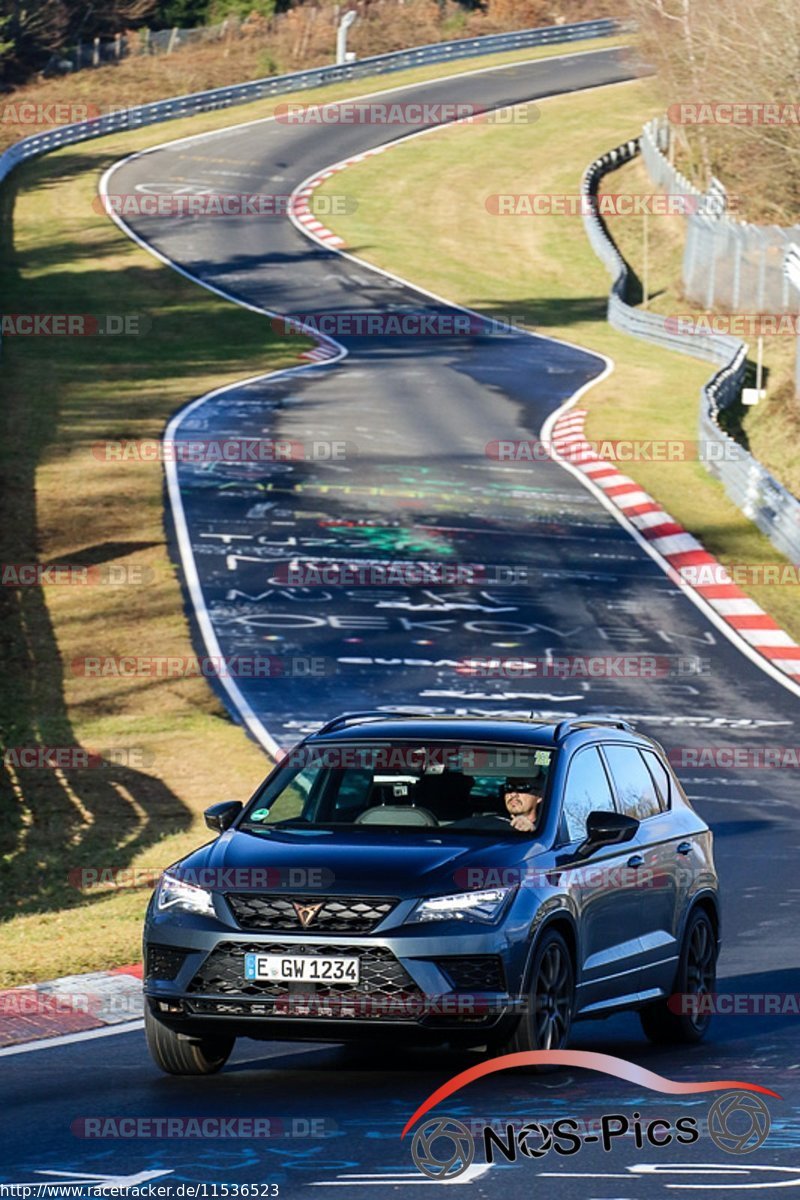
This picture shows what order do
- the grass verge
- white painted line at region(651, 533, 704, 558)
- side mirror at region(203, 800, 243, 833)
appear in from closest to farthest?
side mirror at region(203, 800, 243, 833) → white painted line at region(651, 533, 704, 558) → the grass verge

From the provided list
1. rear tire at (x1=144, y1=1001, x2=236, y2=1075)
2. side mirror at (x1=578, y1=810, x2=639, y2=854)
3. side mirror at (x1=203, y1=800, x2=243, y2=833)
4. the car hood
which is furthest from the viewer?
side mirror at (x1=203, y1=800, x2=243, y2=833)

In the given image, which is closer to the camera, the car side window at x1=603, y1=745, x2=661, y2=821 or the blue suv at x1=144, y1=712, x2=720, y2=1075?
the blue suv at x1=144, y1=712, x2=720, y2=1075

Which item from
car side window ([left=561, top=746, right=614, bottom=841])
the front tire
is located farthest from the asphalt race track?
car side window ([left=561, top=746, right=614, bottom=841])

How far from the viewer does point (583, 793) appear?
10906mm

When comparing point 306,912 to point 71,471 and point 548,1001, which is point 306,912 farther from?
point 71,471

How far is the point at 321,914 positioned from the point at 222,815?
4.56 feet

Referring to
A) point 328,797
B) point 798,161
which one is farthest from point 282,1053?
point 798,161

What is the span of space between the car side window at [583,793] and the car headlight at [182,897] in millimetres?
1879

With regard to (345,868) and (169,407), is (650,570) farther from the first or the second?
(345,868)

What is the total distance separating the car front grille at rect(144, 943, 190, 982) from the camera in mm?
9594

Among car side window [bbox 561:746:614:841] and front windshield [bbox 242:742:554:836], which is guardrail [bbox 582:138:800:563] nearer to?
car side window [bbox 561:746:614:841]

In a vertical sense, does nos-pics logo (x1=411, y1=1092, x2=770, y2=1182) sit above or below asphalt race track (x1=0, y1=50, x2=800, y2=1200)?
above

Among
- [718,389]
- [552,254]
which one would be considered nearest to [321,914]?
[718,389]

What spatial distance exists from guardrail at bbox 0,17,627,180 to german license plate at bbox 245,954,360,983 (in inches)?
2608
